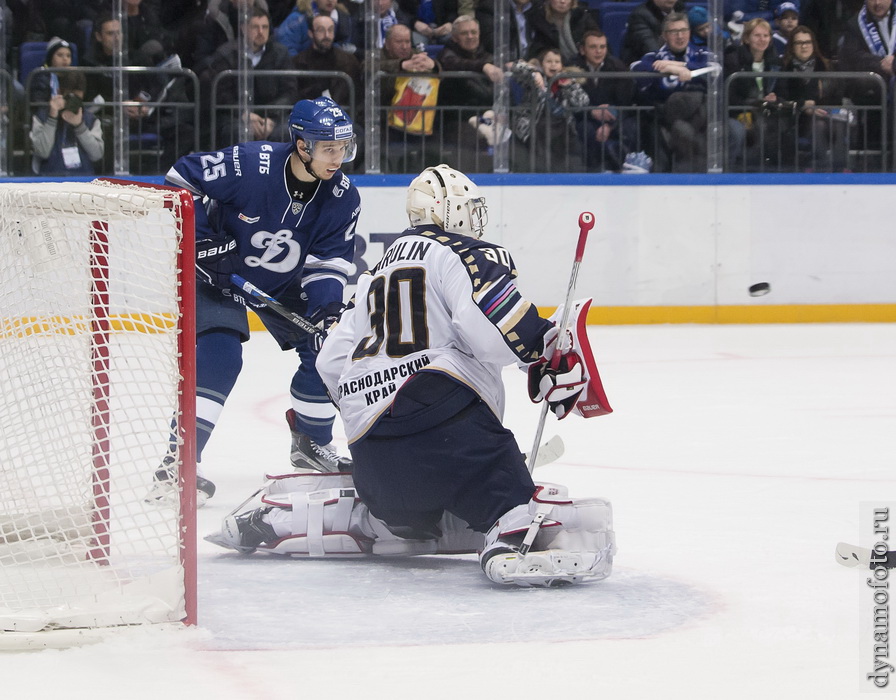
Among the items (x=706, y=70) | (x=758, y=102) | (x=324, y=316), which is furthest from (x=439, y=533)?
(x=758, y=102)

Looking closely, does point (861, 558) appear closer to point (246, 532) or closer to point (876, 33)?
point (246, 532)

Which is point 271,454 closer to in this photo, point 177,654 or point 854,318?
point 177,654

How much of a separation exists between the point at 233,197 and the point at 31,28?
3.78 m

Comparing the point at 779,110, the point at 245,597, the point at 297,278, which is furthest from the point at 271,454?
the point at 779,110

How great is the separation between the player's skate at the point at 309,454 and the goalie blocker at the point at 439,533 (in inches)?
29.9

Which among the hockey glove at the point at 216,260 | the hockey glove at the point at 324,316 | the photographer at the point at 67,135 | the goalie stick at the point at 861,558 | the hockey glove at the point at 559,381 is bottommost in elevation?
the goalie stick at the point at 861,558

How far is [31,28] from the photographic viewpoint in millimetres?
6578

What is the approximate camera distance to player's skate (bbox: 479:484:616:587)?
7.81ft

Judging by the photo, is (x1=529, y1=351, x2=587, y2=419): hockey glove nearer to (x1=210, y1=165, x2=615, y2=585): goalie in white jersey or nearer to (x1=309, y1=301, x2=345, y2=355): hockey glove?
(x1=210, y1=165, x2=615, y2=585): goalie in white jersey

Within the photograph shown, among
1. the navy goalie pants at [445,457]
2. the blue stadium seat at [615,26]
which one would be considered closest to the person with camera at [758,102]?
the blue stadium seat at [615,26]

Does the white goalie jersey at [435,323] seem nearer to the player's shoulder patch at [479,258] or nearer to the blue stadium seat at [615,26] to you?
the player's shoulder patch at [479,258]

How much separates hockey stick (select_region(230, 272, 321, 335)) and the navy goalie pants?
869mm

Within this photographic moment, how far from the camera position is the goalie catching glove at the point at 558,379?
2.47 m

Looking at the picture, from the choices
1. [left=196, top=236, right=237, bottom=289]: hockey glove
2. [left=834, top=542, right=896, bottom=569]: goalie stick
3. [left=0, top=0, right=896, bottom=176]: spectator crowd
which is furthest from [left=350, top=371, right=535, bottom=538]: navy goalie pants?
[left=0, top=0, right=896, bottom=176]: spectator crowd
